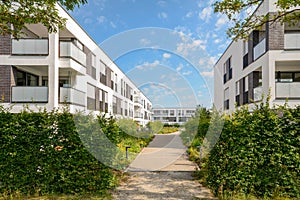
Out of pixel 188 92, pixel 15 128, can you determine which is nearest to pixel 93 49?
pixel 188 92

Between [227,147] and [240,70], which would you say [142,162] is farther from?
[240,70]

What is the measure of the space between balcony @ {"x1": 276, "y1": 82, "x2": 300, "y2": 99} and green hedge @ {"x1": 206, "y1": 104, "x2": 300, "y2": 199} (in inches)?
301

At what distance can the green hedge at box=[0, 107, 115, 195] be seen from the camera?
208 inches

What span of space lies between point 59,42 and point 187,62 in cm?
816

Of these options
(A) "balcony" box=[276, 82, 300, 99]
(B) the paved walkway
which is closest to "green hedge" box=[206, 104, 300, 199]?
(B) the paved walkway

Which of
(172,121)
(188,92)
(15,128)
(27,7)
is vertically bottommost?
(172,121)

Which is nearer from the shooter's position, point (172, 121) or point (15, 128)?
point (15, 128)

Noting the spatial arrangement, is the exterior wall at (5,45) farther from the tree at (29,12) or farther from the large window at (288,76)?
the large window at (288,76)

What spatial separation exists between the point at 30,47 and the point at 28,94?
2676 millimetres

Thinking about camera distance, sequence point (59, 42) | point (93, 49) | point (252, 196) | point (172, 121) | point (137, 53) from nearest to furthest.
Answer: point (252, 196) < point (137, 53) < point (59, 42) < point (93, 49) < point (172, 121)

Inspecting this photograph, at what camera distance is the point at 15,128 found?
17.3ft

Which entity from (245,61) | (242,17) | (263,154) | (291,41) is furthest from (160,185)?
(245,61)

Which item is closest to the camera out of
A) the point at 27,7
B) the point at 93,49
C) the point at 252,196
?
the point at 252,196

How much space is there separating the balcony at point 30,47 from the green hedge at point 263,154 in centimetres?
1131
